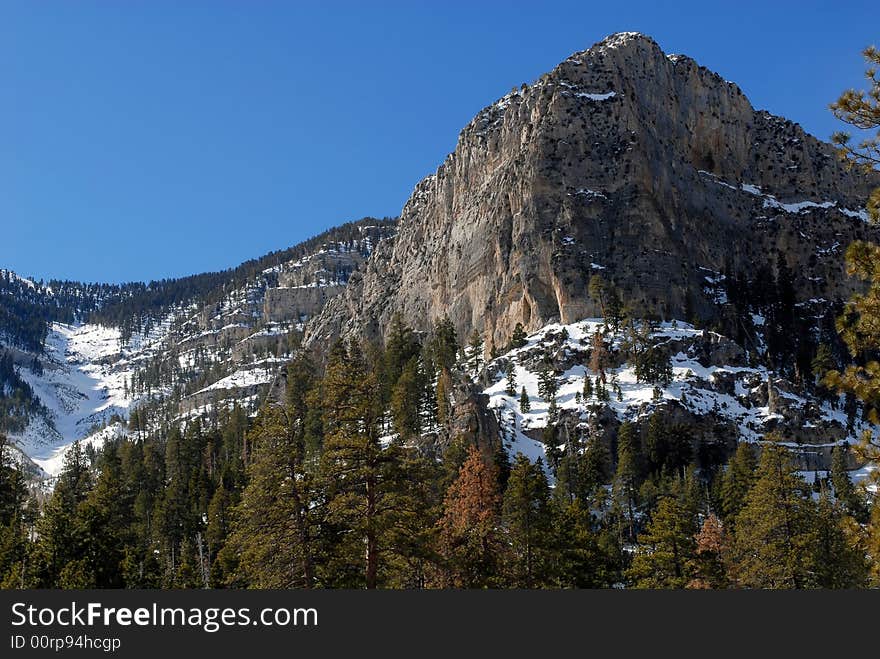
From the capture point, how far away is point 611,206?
145750mm

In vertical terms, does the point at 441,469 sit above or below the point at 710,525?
above

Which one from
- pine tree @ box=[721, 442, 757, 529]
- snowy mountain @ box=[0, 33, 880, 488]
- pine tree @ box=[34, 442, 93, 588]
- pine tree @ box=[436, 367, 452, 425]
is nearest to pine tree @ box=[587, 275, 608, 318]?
snowy mountain @ box=[0, 33, 880, 488]

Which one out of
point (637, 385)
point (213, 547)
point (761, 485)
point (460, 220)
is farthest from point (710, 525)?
point (460, 220)

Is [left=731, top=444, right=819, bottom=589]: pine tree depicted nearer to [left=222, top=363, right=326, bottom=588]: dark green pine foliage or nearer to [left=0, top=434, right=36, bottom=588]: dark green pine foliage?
[left=222, top=363, right=326, bottom=588]: dark green pine foliage

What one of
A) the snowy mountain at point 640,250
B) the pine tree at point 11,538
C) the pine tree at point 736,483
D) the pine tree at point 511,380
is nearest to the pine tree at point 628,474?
the snowy mountain at point 640,250

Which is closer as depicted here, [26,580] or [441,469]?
[26,580]

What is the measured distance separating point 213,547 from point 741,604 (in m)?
57.8

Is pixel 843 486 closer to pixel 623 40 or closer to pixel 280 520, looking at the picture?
pixel 280 520

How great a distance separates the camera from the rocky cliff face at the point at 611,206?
140750mm

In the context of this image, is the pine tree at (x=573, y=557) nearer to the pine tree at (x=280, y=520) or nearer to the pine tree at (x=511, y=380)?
the pine tree at (x=280, y=520)

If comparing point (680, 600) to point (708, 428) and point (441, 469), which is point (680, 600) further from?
point (708, 428)

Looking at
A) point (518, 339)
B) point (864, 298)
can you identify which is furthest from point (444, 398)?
point (864, 298)

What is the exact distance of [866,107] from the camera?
58.1 ft

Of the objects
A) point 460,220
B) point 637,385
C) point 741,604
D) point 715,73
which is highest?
point 715,73
